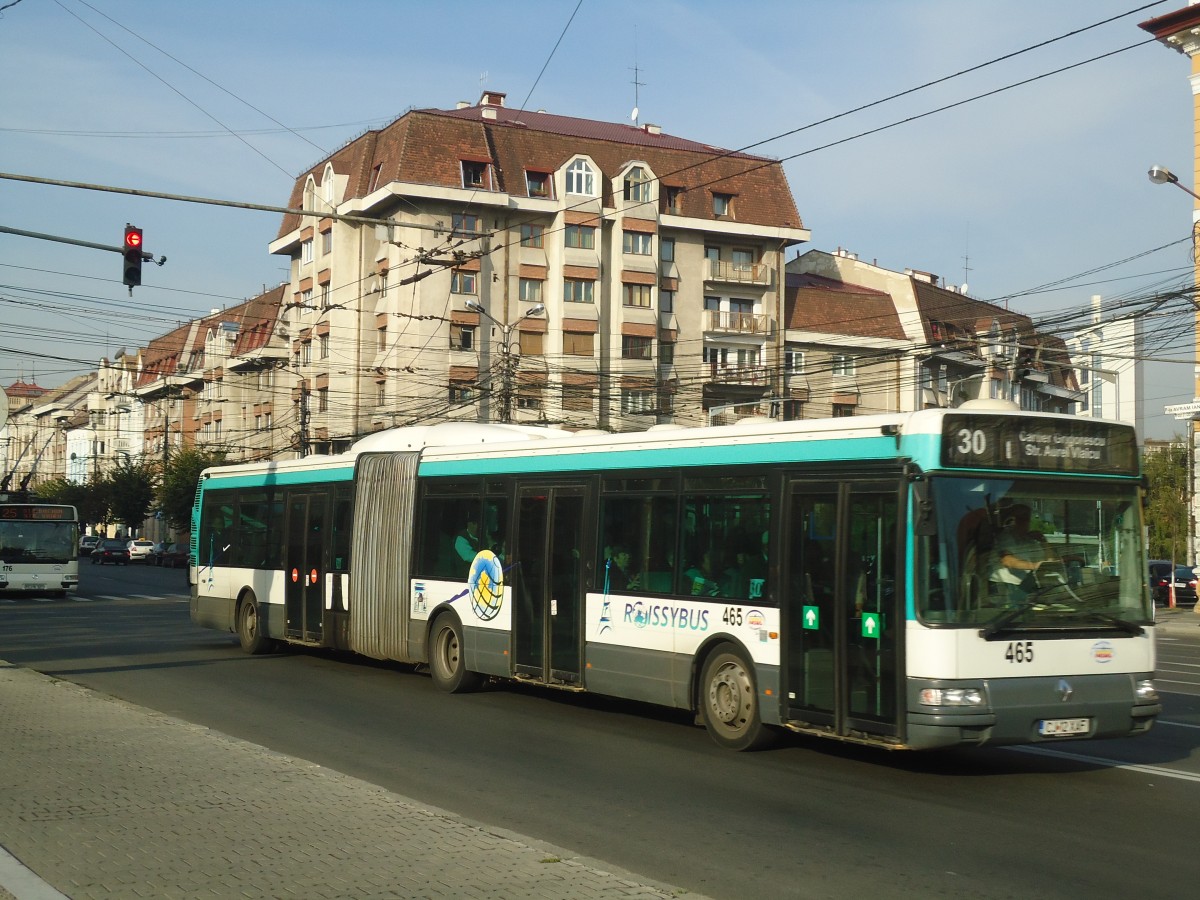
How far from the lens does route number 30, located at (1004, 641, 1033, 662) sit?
962cm

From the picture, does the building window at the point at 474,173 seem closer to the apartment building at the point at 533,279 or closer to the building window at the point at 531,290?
the apartment building at the point at 533,279

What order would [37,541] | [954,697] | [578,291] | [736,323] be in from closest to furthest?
[954,697] → [37,541] → [578,291] → [736,323]

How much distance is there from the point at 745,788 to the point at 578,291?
162 feet

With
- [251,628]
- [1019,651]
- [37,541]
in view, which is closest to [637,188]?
[37,541]

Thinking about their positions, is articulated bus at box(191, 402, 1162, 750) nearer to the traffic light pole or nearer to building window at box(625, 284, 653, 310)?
the traffic light pole

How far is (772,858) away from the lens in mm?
7516

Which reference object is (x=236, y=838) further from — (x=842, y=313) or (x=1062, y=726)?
(x=842, y=313)

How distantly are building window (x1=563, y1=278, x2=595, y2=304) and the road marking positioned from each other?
47.3 metres

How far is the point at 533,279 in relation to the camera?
191 ft

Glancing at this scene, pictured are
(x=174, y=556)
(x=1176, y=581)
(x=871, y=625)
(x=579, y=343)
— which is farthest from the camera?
(x=174, y=556)

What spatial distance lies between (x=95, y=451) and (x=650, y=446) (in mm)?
118249

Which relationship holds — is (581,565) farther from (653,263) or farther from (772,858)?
(653,263)

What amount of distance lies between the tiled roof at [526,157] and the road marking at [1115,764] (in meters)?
43.4

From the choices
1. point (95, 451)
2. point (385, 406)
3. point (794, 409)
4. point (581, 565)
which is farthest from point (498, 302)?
point (95, 451)
